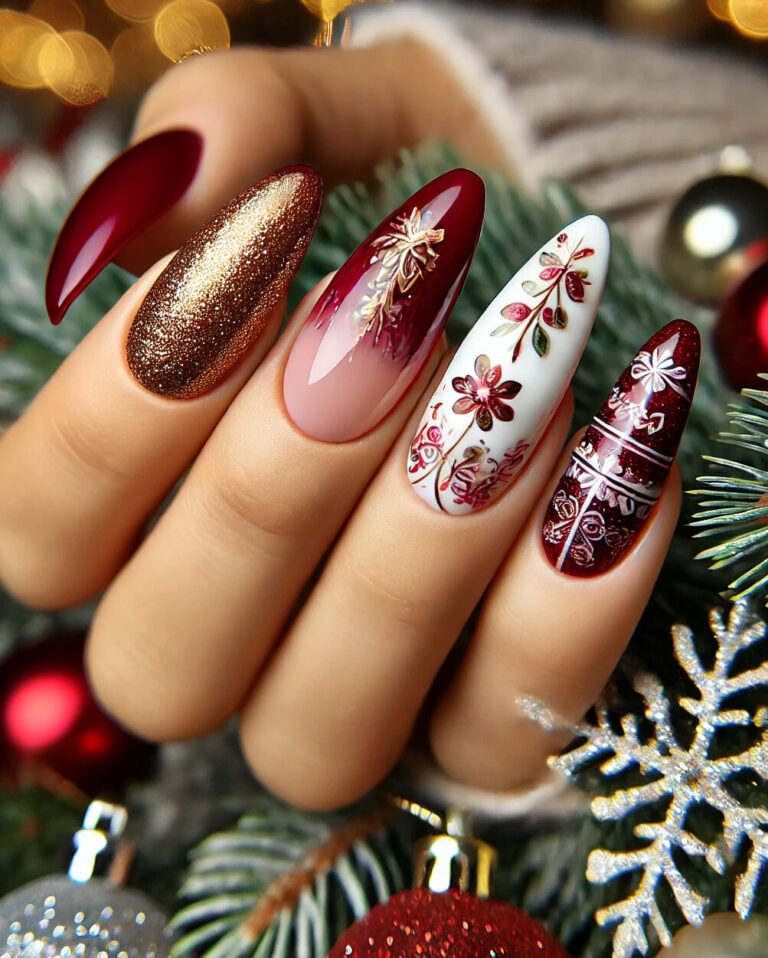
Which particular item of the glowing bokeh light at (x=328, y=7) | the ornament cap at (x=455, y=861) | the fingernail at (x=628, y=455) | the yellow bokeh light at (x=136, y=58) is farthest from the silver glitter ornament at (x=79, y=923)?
the yellow bokeh light at (x=136, y=58)

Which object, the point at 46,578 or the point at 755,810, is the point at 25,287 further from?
the point at 755,810

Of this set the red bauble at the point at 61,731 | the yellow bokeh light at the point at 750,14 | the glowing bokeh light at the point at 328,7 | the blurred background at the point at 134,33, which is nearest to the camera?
the red bauble at the point at 61,731

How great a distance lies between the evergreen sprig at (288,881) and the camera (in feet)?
1.07

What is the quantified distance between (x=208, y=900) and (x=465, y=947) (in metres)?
0.13

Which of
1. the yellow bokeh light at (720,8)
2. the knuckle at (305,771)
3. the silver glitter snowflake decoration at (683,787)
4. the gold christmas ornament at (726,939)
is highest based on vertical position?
the yellow bokeh light at (720,8)

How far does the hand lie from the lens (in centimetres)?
29

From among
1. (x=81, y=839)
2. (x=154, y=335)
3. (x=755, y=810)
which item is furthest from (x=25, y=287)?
(x=755, y=810)

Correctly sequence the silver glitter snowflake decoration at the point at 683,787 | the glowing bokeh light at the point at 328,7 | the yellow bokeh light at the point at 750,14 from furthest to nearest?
1. the yellow bokeh light at the point at 750,14
2. the glowing bokeh light at the point at 328,7
3. the silver glitter snowflake decoration at the point at 683,787

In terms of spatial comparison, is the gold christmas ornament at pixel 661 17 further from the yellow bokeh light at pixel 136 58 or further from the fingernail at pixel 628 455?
the fingernail at pixel 628 455

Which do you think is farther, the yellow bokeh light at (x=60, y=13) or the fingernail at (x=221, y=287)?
the yellow bokeh light at (x=60, y=13)

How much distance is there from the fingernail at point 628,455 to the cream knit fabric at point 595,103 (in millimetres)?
217

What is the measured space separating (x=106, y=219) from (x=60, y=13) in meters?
0.49

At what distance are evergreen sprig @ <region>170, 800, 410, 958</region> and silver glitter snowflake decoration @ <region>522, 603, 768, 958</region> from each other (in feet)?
0.39

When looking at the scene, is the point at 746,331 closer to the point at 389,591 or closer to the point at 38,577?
the point at 389,591
